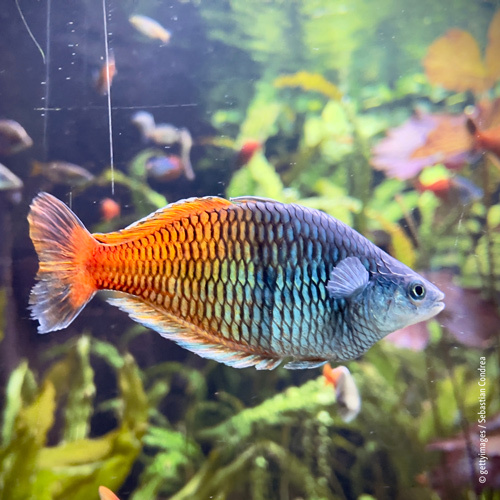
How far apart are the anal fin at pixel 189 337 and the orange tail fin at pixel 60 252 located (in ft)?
0.30

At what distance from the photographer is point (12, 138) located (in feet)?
7.54

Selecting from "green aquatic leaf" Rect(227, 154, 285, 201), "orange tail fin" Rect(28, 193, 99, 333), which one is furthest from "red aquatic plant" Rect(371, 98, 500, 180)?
"orange tail fin" Rect(28, 193, 99, 333)

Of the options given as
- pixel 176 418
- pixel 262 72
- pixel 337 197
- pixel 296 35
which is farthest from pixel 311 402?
pixel 296 35

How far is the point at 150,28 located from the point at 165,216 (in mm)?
2185

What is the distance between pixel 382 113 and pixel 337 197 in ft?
3.58

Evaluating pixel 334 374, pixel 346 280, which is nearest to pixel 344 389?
pixel 334 374

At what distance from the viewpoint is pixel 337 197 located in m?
2.31

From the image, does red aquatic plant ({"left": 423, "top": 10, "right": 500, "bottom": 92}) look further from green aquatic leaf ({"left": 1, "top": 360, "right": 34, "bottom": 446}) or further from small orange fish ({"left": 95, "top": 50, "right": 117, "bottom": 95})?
green aquatic leaf ({"left": 1, "top": 360, "right": 34, "bottom": 446})

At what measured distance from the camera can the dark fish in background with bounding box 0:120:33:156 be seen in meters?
2.29

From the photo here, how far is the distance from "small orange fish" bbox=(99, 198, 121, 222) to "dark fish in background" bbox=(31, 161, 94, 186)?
149 millimetres

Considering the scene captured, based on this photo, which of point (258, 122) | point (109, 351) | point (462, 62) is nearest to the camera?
point (462, 62)

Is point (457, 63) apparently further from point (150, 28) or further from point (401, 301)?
point (150, 28)

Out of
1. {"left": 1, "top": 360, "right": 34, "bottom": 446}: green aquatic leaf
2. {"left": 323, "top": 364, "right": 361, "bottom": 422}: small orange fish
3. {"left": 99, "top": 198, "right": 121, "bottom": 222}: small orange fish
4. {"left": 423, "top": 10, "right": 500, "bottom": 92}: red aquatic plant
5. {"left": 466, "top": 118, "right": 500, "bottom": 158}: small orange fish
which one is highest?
{"left": 423, "top": 10, "right": 500, "bottom": 92}: red aquatic plant

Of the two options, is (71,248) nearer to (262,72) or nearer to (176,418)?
(176,418)
